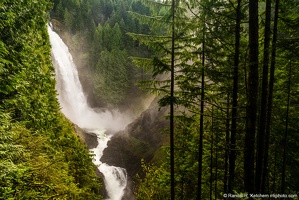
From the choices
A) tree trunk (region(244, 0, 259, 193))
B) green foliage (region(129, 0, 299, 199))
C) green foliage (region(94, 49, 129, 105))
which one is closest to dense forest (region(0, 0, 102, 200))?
green foliage (region(129, 0, 299, 199))

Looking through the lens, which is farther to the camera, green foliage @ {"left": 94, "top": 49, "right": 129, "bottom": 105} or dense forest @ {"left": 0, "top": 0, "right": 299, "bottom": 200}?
green foliage @ {"left": 94, "top": 49, "right": 129, "bottom": 105}

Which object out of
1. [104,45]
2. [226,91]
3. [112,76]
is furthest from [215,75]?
[104,45]

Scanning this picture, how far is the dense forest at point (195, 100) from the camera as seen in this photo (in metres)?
5.61

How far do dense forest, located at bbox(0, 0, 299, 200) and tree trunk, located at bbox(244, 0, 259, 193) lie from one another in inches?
1.0

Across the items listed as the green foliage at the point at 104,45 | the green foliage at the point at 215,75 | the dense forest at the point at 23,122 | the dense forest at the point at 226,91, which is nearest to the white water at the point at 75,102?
the green foliage at the point at 104,45

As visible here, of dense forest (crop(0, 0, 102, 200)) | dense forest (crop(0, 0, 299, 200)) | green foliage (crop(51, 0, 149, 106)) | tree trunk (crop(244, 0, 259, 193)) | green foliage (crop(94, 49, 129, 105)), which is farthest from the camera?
green foliage (crop(51, 0, 149, 106))

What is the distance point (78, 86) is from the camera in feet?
171

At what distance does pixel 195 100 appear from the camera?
959 centimetres

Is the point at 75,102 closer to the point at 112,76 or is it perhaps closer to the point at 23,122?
the point at 112,76

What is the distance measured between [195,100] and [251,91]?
4.31 m

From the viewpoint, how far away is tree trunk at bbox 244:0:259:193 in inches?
206

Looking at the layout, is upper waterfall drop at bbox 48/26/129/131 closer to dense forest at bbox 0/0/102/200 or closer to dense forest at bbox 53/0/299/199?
dense forest at bbox 53/0/299/199

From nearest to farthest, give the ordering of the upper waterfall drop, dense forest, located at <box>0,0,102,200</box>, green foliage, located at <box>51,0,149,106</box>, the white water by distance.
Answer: dense forest, located at <box>0,0,102,200</box>
the white water
the upper waterfall drop
green foliage, located at <box>51,0,149,106</box>

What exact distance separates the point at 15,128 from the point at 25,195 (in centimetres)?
271
